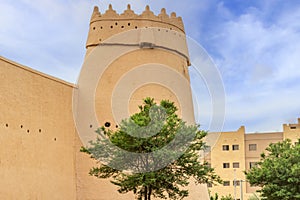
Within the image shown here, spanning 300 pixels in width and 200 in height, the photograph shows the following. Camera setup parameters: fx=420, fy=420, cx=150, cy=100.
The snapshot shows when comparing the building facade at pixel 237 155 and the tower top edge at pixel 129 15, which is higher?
the tower top edge at pixel 129 15

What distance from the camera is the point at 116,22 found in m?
18.9

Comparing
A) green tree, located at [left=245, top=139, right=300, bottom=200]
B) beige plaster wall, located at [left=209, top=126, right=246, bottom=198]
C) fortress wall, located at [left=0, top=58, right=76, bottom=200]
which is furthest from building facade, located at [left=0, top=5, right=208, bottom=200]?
beige plaster wall, located at [left=209, top=126, right=246, bottom=198]

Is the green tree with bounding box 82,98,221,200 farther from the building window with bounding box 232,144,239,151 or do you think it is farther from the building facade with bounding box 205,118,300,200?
the building window with bounding box 232,144,239,151

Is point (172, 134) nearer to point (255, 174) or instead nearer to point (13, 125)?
point (13, 125)

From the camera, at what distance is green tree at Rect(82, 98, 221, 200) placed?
1262 cm

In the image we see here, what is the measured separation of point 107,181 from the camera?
17.3 meters

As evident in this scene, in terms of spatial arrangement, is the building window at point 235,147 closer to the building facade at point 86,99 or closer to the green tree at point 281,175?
the green tree at point 281,175

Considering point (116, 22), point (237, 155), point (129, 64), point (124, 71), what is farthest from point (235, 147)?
point (116, 22)

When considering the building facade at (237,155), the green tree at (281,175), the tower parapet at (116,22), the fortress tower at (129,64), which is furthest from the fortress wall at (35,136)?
the building facade at (237,155)

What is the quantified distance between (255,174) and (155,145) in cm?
797

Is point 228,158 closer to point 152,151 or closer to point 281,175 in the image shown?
point 281,175

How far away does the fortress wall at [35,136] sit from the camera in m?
13.8

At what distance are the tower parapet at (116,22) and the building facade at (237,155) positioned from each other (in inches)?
919

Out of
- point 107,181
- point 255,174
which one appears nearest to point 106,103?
point 107,181
